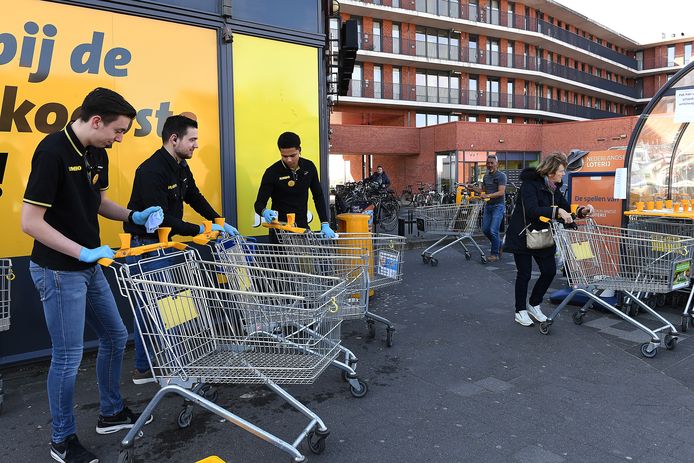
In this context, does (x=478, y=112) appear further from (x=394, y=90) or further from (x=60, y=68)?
(x=60, y=68)

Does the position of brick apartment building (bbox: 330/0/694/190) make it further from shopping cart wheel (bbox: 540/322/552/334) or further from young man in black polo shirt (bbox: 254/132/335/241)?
young man in black polo shirt (bbox: 254/132/335/241)

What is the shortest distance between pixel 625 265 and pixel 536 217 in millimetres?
948

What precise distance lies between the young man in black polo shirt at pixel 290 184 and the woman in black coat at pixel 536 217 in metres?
2.04

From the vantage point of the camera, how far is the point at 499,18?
120ft

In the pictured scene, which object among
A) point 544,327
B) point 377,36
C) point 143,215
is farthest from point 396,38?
point 143,215

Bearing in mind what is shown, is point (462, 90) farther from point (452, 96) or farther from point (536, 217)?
point (536, 217)

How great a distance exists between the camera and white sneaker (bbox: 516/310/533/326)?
5.11 m

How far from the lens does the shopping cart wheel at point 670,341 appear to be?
4.38m

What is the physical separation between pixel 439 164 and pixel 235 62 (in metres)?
24.9

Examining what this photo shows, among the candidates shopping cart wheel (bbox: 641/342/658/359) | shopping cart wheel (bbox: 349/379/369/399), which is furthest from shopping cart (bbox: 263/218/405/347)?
shopping cart wheel (bbox: 641/342/658/359)

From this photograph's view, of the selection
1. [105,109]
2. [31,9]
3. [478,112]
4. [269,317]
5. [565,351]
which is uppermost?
[478,112]

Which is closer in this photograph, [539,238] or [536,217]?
[536,217]

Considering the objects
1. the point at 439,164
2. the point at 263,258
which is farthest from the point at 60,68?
the point at 439,164

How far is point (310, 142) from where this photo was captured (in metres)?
5.82
